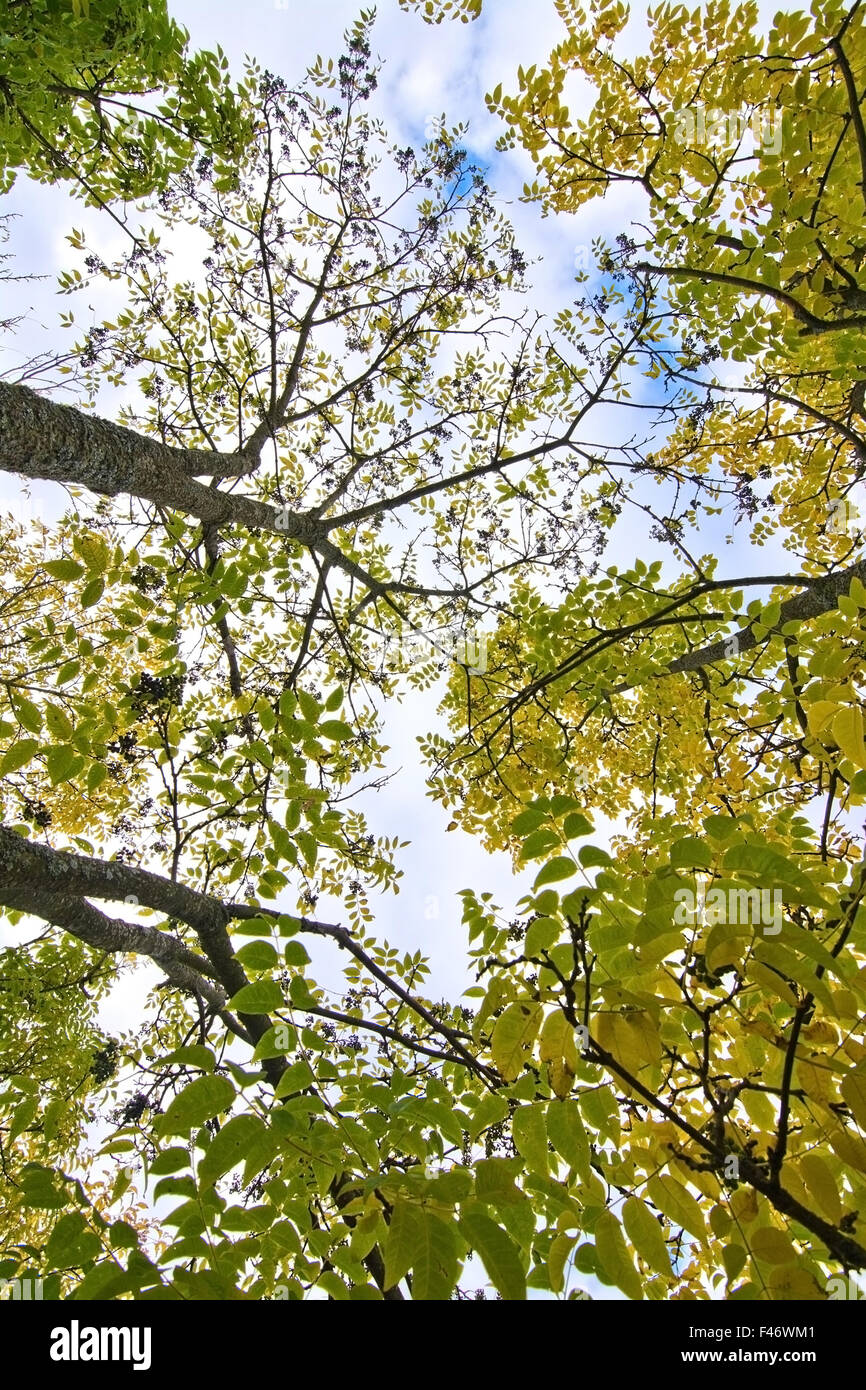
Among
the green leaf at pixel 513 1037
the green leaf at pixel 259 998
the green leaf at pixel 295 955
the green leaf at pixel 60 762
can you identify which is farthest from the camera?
the green leaf at pixel 60 762

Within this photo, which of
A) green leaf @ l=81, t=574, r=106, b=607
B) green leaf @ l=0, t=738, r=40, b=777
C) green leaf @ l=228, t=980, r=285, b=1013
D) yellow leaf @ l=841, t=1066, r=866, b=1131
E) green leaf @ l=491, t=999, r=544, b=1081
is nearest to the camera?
yellow leaf @ l=841, t=1066, r=866, b=1131

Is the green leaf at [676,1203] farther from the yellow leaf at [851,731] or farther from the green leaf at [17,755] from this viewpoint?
the green leaf at [17,755]

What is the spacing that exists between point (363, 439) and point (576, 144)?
2.83 m

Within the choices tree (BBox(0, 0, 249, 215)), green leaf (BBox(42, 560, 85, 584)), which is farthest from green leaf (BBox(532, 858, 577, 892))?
tree (BBox(0, 0, 249, 215))

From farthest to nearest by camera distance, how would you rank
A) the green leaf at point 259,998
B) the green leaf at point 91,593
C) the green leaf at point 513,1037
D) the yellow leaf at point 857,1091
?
the green leaf at point 91,593
the green leaf at point 259,998
the green leaf at point 513,1037
the yellow leaf at point 857,1091

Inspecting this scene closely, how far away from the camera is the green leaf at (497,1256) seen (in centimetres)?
116

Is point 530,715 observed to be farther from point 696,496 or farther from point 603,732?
point 696,496

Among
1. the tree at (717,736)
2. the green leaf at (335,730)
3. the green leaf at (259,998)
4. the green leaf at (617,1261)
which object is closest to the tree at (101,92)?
the tree at (717,736)

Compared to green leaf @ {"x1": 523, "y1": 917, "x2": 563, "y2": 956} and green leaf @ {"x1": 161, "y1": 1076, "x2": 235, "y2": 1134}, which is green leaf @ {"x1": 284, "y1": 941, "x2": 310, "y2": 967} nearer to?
green leaf @ {"x1": 161, "y1": 1076, "x2": 235, "y2": 1134}

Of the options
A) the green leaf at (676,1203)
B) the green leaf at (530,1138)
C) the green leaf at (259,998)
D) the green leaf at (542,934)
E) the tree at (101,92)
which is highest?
the tree at (101,92)

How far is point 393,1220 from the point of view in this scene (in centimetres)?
123

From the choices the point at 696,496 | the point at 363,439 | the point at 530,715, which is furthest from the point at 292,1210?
the point at 363,439

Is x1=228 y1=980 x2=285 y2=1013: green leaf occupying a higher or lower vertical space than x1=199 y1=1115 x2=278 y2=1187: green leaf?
higher

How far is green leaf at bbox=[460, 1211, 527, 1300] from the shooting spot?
1.16 m
